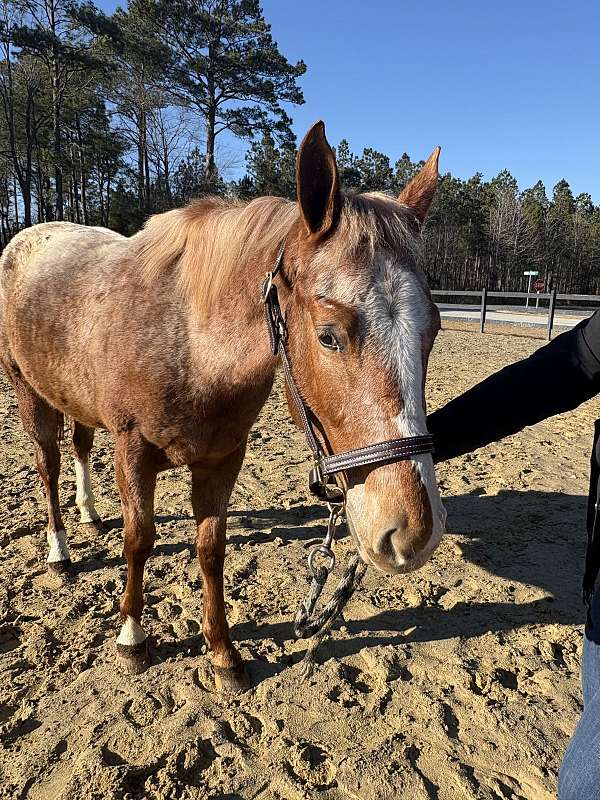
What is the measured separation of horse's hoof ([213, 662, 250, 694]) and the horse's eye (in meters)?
1.79

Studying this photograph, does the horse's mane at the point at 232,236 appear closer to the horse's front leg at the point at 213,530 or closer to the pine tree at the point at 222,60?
the horse's front leg at the point at 213,530

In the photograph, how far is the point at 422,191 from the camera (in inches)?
78.9

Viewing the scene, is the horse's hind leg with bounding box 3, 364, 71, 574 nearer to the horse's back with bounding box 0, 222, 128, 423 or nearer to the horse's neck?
the horse's back with bounding box 0, 222, 128, 423

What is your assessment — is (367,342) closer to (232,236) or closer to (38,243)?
(232,236)

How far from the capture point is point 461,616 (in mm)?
3059

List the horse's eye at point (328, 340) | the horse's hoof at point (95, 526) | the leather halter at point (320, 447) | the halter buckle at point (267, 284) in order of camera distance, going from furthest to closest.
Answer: the horse's hoof at point (95, 526) < the halter buckle at point (267, 284) < the horse's eye at point (328, 340) < the leather halter at point (320, 447)

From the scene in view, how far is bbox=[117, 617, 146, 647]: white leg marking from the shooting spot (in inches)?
103

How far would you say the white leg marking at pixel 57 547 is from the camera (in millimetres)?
3402

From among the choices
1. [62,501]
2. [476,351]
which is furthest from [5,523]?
[476,351]

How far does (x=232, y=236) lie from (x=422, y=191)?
803 millimetres

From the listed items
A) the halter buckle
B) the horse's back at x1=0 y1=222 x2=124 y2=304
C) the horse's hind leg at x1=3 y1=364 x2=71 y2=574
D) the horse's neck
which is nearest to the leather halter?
the halter buckle

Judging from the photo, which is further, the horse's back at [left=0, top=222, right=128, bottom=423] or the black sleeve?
the horse's back at [left=0, top=222, right=128, bottom=423]

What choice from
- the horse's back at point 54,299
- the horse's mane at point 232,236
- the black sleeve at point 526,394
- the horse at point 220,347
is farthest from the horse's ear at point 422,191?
the horse's back at point 54,299

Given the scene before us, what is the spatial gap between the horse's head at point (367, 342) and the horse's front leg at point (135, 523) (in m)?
1.12
